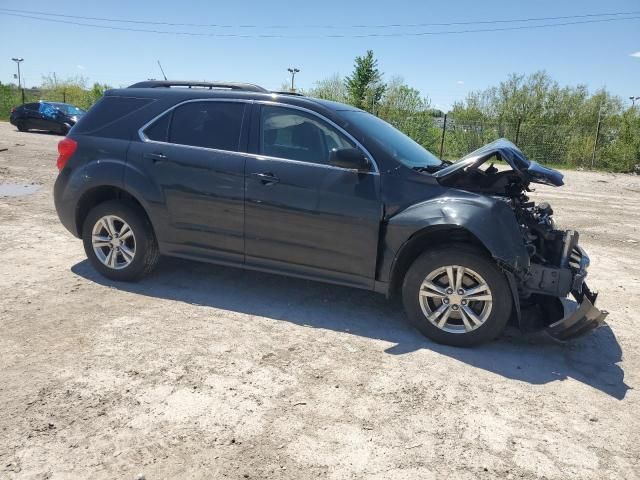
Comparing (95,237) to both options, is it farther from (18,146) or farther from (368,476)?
(18,146)

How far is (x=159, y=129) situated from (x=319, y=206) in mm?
1827

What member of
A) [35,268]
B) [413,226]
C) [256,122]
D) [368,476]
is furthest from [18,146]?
[368,476]

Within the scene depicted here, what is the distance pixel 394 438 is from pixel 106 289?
3.26 meters

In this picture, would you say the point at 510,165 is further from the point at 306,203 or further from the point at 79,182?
the point at 79,182

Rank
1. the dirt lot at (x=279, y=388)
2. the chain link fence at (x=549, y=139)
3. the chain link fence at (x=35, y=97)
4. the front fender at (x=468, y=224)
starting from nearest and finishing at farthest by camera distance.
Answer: the dirt lot at (x=279, y=388)
the front fender at (x=468, y=224)
the chain link fence at (x=549, y=139)
the chain link fence at (x=35, y=97)

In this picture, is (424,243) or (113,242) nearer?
(424,243)

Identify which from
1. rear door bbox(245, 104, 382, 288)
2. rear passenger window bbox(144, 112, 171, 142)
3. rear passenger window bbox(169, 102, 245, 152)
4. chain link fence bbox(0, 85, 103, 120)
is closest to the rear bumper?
rear door bbox(245, 104, 382, 288)

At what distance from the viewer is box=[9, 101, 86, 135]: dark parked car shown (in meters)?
22.1

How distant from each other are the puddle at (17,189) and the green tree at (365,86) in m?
18.0

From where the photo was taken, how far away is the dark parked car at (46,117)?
22.1 m

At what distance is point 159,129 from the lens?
4.82 metres

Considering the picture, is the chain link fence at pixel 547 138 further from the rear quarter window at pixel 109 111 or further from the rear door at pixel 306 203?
the rear door at pixel 306 203

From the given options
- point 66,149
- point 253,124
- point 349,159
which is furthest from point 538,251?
point 66,149

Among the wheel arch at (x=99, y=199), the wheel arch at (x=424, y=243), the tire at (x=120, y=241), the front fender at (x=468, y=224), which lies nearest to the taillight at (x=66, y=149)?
the wheel arch at (x=99, y=199)
